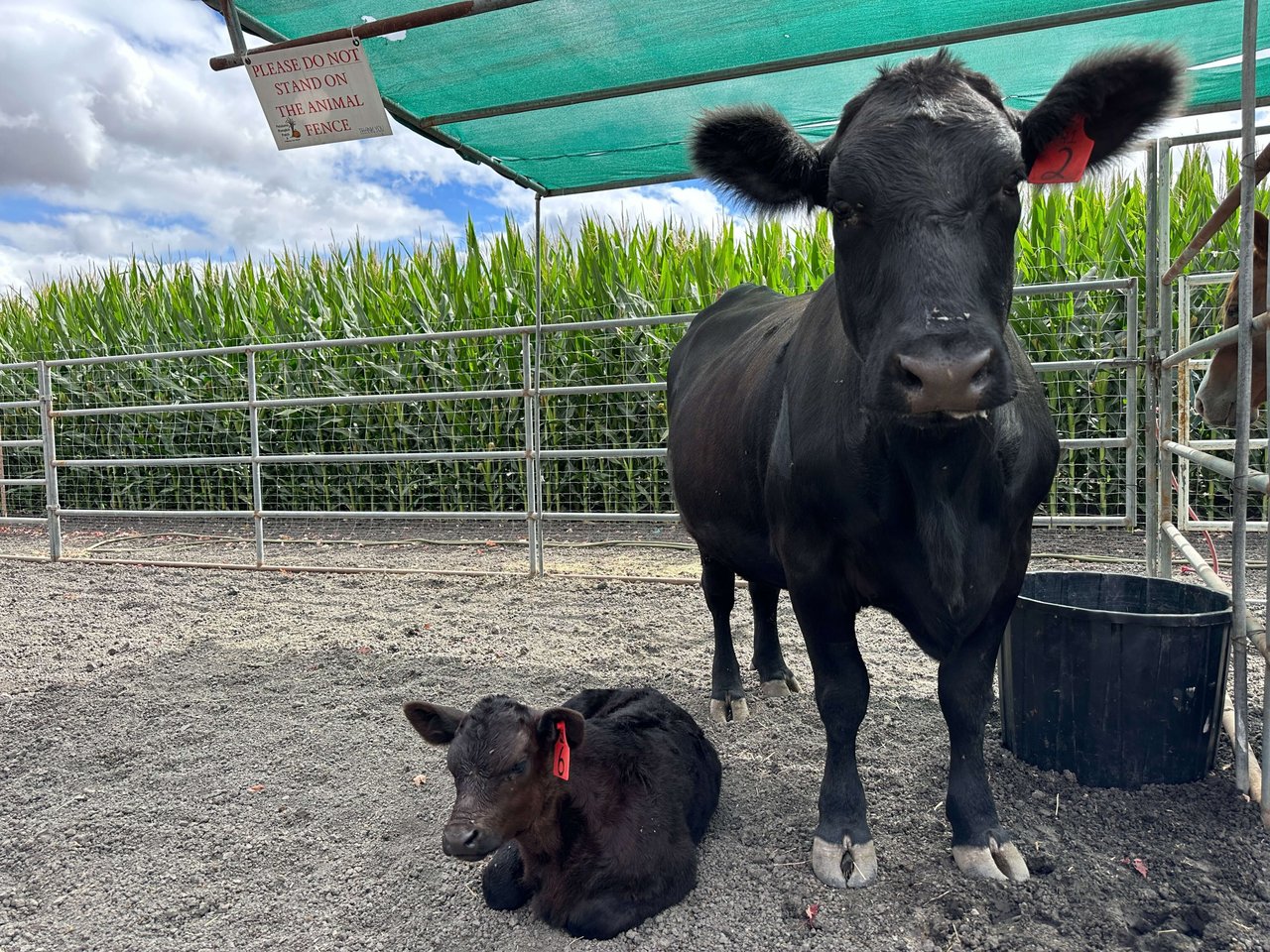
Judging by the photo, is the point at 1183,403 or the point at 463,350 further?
the point at 463,350

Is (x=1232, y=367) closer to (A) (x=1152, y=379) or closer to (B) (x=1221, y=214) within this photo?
(B) (x=1221, y=214)

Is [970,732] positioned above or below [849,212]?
below

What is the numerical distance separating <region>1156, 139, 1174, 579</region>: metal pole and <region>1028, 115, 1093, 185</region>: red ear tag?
1624mm

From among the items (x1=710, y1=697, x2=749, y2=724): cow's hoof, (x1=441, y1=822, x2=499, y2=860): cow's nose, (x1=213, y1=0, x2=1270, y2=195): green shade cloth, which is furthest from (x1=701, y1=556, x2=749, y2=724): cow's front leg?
(x1=213, y1=0, x2=1270, y2=195): green shade cloth

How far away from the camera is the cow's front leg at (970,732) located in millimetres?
2275

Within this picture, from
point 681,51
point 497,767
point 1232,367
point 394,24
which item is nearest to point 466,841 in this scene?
point 497,767

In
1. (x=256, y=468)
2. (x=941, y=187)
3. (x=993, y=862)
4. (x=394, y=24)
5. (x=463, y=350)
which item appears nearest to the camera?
(x=941, y=187)

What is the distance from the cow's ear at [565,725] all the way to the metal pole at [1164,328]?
280cm

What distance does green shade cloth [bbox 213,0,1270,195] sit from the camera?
3.26 m

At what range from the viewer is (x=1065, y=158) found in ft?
7.10

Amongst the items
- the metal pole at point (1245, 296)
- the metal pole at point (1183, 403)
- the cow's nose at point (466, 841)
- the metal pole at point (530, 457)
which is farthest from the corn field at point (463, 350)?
the cow's nose at point (466, 841)

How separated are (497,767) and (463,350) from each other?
23.1 ft

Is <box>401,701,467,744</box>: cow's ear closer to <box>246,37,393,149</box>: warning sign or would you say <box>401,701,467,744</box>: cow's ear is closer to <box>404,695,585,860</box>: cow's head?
<box>404,695,585,860</box>: cow's head

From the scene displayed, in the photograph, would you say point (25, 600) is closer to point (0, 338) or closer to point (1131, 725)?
point (1131, 725)
